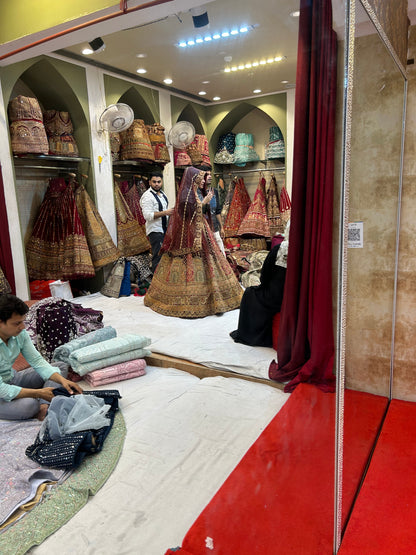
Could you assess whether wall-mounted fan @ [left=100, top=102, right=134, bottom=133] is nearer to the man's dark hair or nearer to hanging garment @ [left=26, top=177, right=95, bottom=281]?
hanging garment @ [left=26, top=177, right=95, bottom=281]

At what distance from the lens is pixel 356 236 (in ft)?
5.89

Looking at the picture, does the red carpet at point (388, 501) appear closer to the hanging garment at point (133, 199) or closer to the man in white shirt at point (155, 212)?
the man in white shirt at point (155, 212)

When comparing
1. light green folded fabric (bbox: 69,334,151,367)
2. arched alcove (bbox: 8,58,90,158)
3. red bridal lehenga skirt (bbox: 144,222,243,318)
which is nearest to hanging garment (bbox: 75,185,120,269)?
arched alcove (bbox: 8,58,90,158)

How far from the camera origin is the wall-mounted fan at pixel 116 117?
474 cm

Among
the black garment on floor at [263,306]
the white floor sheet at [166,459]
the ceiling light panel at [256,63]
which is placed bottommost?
the white floor sheet at [166,459]

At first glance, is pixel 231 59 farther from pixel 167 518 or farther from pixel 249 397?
pixel 167 518

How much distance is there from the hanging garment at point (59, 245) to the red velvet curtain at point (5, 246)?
0.63 meters

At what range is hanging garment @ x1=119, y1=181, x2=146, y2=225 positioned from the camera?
18.1 ft

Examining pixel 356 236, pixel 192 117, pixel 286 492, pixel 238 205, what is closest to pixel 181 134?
pixel 192 117

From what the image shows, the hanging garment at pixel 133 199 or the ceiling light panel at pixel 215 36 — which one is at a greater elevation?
the ceiling light panel at pixel 215 36

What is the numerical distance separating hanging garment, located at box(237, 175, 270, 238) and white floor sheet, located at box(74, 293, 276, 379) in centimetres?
149

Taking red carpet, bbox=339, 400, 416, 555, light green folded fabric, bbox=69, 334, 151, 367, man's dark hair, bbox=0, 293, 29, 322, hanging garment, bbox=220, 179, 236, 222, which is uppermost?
hanging garment, bbox=220, 179, 236, 222

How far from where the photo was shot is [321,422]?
1821 mm

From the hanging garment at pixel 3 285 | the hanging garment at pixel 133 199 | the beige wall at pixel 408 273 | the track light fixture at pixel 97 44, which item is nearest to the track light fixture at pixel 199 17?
the track light fixture at pixel 97 44
